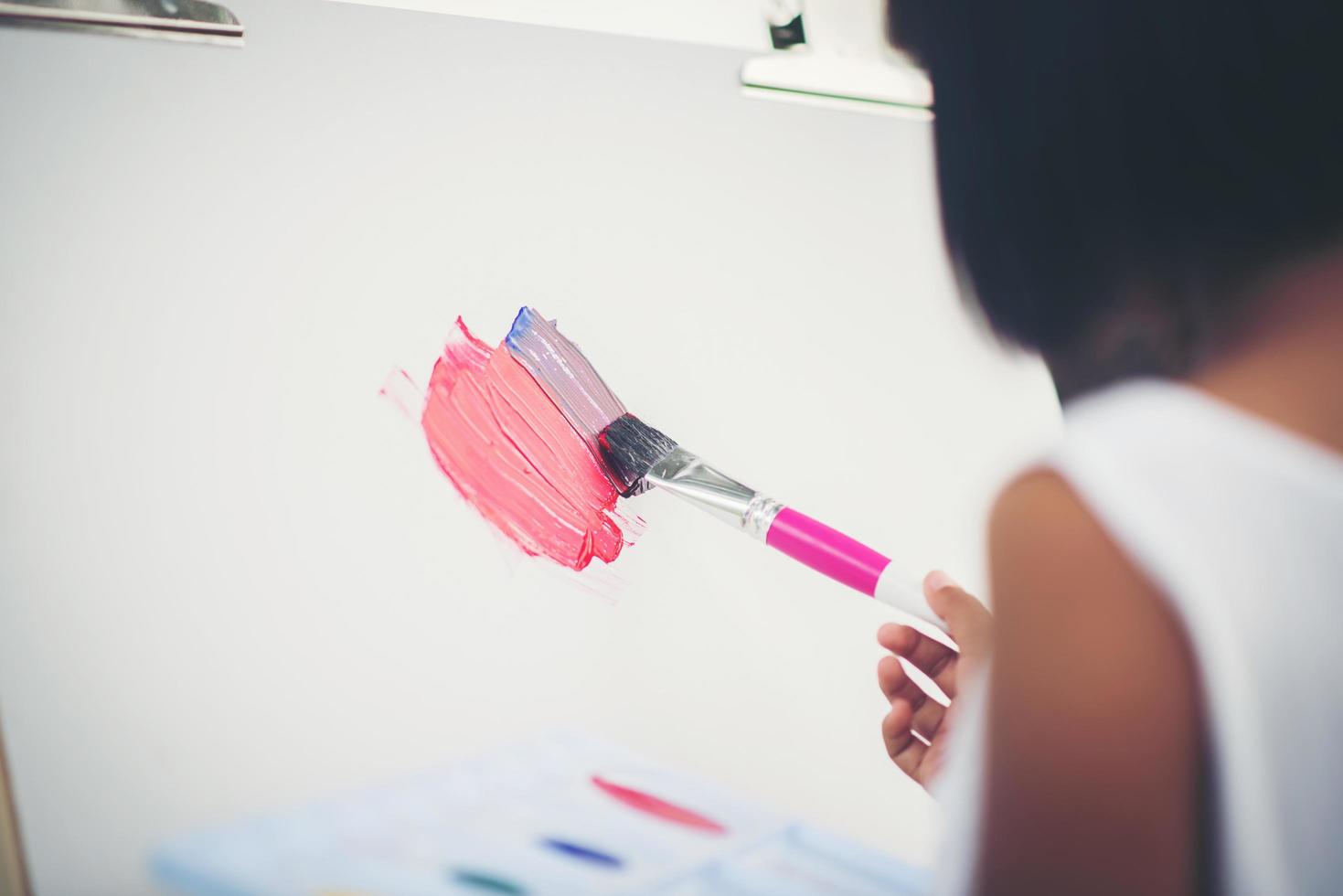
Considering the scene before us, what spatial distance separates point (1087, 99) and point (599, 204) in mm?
297

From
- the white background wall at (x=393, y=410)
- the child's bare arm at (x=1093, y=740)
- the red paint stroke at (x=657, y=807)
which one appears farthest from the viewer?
the red paint stroke at (x=657, y=807)

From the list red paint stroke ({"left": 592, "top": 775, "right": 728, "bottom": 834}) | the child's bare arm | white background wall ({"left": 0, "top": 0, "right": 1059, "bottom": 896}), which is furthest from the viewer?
red paint stroke ({"left": 592, "top": 775, "right": 728, "bottom": 834})

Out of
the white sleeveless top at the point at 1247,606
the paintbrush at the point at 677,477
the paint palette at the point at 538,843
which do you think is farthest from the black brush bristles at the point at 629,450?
the white sleeveless top at the point at 1247,606

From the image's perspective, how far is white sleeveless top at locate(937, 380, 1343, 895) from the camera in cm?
38

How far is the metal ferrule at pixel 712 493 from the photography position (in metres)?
0.63

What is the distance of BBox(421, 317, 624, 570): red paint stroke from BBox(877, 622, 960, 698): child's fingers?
0.20 meters

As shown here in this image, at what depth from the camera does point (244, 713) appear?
51 cm

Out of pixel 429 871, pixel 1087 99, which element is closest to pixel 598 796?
pixel 429 871

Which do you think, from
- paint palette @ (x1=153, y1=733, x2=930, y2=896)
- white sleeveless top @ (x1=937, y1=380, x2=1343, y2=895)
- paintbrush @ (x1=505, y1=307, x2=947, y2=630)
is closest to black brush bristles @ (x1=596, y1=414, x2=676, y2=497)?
paintbrush @ (x1=505, y1=307, x2=947, y2=630)

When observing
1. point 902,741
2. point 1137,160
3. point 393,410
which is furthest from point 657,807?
point 1137,160

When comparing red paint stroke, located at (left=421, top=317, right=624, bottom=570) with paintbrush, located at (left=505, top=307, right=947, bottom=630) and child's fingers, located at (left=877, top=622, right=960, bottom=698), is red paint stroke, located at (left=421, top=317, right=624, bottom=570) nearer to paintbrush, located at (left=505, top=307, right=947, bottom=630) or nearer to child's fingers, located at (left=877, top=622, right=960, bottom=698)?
paintbrush, located at (left=505, top=307, right=947, bottom=630)

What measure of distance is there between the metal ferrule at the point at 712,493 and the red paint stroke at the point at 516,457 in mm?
39

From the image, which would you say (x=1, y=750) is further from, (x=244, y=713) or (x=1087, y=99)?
(x=1087, y=99)

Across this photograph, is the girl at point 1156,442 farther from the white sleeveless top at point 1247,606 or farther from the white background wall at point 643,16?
the white background wall at point 643,16
